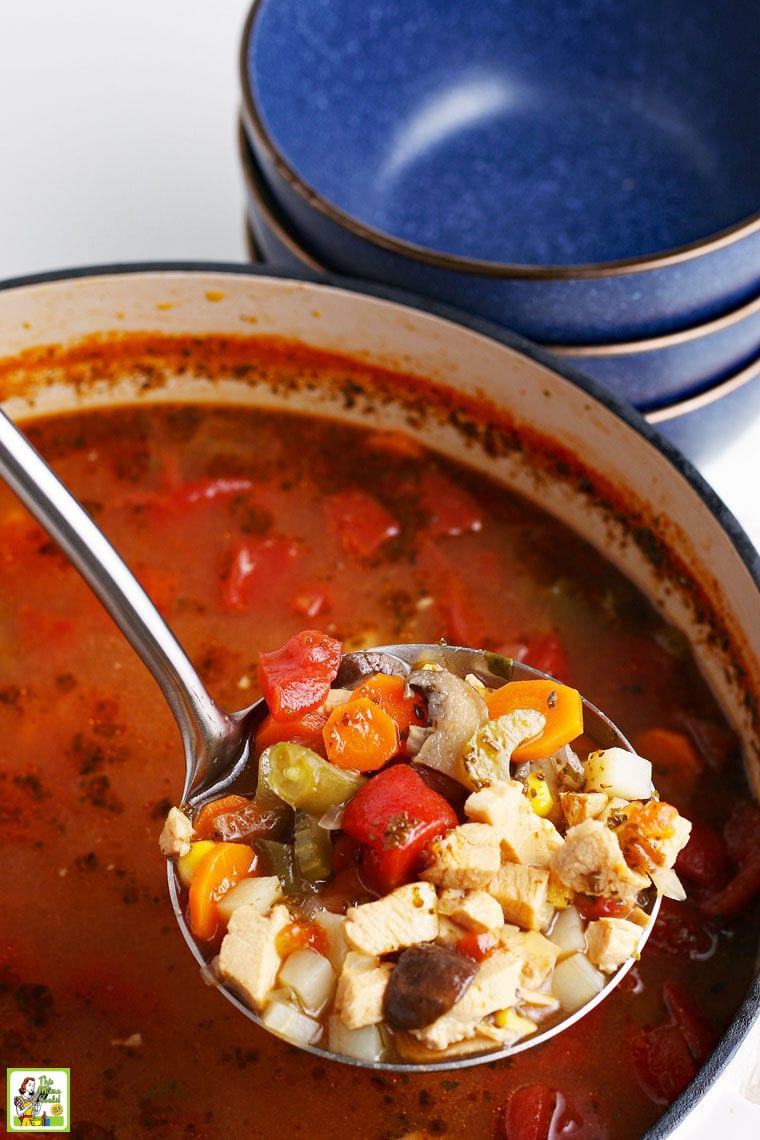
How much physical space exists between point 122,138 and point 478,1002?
2.75 metres

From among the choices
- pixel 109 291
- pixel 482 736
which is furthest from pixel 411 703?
pixel 109 291

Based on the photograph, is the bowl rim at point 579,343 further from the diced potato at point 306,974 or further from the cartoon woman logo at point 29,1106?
the cartoon woman logo at point 29,1106

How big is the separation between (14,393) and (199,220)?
92cm

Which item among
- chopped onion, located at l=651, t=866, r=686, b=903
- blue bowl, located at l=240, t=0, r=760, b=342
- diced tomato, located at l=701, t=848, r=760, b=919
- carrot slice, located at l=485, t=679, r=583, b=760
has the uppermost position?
blue bowl, located at l=240, t=0, r=760, b=342

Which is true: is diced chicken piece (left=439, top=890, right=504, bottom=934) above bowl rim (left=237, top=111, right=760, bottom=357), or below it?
below

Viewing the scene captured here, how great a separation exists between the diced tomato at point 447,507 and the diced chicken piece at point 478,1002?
1085mm

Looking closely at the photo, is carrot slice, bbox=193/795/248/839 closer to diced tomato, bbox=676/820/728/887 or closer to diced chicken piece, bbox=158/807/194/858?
diced chicken piece, bbox=158/807/194/858

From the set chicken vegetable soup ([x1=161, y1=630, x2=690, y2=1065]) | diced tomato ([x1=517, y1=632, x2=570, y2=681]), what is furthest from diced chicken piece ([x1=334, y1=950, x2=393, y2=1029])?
diced tomato ([x1=517, y1=632, x2=570, y2=681])

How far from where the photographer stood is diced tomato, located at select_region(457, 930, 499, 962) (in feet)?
5.27

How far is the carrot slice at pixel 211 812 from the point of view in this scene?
71.5 inches

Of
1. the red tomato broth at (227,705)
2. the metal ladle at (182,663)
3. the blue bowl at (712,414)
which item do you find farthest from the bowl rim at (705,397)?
the metal ladle at (182,663)

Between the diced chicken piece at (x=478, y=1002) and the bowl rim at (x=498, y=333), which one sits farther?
the bowl rim at (x=498, y=333)

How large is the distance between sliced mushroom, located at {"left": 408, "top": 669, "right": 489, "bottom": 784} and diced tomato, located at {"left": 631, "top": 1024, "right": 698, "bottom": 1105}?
1.81 feet

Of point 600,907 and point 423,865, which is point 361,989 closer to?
point 423,865
